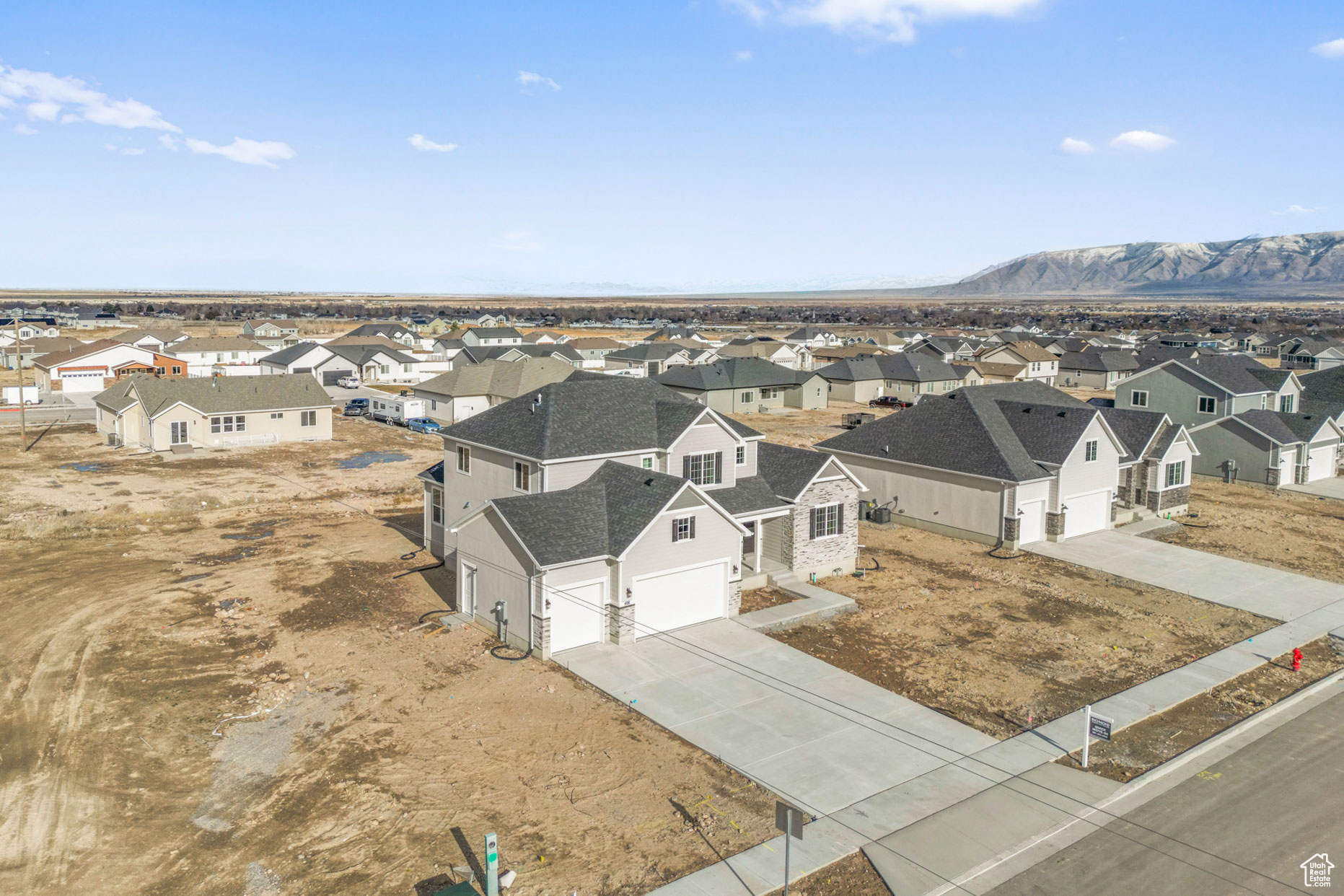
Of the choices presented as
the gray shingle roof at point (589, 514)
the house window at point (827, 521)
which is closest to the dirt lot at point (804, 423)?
the house window at point (827, 521)

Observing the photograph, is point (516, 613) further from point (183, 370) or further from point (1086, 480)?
point (183, 370)

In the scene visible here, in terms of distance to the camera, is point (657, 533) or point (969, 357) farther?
point (969, 357)

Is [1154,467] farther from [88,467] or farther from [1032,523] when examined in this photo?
[88,467]

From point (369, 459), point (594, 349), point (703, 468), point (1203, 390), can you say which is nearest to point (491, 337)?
point (594, 349)

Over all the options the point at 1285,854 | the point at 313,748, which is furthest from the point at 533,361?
the point at 1285,854

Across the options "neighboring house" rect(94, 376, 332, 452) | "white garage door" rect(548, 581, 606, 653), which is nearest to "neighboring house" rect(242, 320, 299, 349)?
"neighboring house" rect(94, 376, 332, 452)

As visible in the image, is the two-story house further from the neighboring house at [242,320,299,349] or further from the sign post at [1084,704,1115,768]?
the neighboring house at [242,320,299,349]
